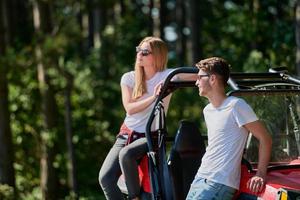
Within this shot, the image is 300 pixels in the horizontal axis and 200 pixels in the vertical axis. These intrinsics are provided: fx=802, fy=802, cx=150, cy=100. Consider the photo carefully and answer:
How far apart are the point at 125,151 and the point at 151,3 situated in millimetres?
21032

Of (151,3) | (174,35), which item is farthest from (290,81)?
(174,35)

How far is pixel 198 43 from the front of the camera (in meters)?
18.5

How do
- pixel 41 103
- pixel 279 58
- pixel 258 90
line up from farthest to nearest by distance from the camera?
pixel 41 103, pixel 279 58, pixel 258 90

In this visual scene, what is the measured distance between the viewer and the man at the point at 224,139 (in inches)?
212

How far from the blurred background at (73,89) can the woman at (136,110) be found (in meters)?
4.75

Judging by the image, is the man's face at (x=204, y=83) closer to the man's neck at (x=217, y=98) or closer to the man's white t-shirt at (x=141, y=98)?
the man's neck at (x=217, y=98)

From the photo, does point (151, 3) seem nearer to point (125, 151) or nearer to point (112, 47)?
point (112, 47)

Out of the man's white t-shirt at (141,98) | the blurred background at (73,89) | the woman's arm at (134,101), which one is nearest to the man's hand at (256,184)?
the woman's arm at (134,101)

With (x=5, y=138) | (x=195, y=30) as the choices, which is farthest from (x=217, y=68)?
(x=195, y=30)

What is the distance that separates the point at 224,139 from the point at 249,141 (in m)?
1.57

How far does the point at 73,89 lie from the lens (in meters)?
18.7

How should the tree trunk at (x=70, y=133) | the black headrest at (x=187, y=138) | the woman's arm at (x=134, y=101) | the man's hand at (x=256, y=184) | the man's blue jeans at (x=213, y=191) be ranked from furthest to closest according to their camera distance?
the tree trunk at (x=70, y=133)
the woman's arm at (x=134, y=101)
the black headrest at (x=187, y=138)
the man's blue jeans at (x=213, y=191)
the man's hand at (x=256, y=184)

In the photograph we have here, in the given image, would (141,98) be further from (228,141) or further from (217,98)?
(228,141)

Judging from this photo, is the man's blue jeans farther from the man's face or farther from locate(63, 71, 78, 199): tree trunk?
locate(63, 71, 78, 199): tree trunk
